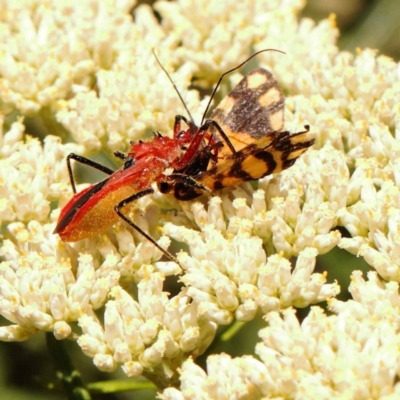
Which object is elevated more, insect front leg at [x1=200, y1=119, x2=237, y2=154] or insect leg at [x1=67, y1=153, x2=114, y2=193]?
insect front leg at [x1=200, y1=119, x2=237, y2=154]

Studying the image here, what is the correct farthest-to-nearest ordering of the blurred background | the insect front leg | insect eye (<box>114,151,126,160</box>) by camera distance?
the blurred background, insect eye (<box>114,151,126,160</box>), the insect front leg

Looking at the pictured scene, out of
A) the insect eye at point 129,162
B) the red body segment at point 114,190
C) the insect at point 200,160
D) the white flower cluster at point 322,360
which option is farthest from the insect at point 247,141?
the white flower cluster at point 322,360

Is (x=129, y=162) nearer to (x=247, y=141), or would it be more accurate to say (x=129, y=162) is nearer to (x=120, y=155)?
(x=120, y=155)

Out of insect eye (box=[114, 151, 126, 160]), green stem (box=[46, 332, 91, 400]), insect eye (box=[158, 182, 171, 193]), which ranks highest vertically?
insect eye (box=[158, 182, 171, 193])

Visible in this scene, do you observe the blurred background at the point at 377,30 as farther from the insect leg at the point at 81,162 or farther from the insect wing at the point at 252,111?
the insect leg at the point at 81,162

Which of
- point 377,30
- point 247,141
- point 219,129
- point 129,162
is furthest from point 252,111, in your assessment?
point 377,30

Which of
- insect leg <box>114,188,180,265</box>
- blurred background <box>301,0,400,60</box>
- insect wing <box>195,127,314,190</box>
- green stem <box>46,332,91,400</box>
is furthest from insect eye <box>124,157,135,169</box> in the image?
blurred background <box>301,0,400,60</box>

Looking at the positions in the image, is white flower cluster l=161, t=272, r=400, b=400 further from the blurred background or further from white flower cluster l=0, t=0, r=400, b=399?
the blurred background

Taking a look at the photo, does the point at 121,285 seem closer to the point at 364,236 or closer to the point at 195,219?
the point at 195,219
